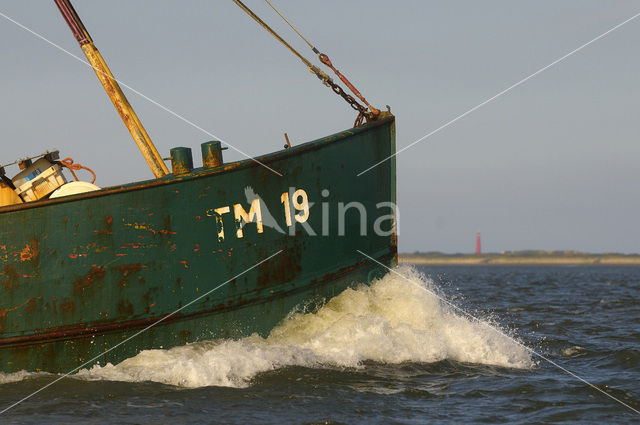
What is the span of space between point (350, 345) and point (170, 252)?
2.34 metres

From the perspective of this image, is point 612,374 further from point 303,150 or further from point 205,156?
point 205,156

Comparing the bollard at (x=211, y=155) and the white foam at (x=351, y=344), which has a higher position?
the bollard at (x=211, y=155)

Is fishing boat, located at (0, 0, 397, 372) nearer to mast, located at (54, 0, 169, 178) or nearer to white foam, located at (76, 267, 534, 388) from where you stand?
white foam, located at (76, 267, 534, 388)

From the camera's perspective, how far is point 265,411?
659 centimetres

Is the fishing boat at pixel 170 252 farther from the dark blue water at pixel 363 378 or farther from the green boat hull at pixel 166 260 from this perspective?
the dark blue water at pixel 363 378

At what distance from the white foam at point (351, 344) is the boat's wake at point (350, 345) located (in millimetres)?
10

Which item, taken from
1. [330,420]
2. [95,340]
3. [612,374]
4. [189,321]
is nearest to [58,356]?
[95,340]

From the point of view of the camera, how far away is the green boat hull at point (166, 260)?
25.8 feet

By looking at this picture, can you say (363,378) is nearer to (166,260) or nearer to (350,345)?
(350,345)

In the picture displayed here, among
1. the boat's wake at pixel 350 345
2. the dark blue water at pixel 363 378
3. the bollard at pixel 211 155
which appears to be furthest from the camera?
the bollard at pixel 211 155

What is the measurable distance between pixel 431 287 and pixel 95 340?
4557 mm

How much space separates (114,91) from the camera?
10172mm

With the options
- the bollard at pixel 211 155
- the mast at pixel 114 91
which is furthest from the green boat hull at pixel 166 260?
the mast at pixel 114 91

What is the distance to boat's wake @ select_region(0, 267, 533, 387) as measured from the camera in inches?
308
